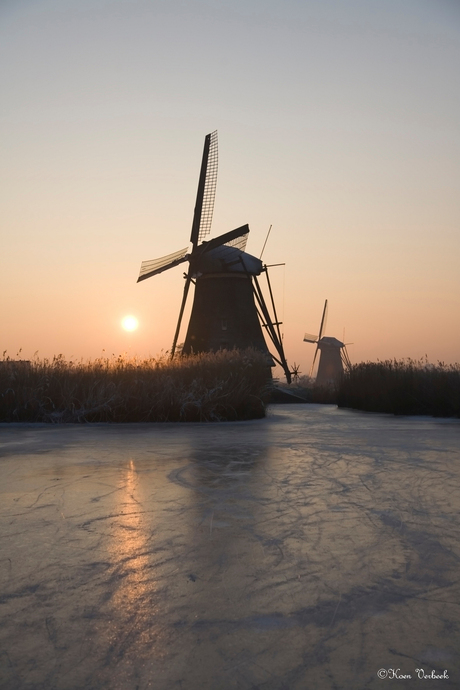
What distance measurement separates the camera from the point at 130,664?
2297 mm

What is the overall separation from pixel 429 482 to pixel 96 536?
126 inches

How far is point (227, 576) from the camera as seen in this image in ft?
10.7

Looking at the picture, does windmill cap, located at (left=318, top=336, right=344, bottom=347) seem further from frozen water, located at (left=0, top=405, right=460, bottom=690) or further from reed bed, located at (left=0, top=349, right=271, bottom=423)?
frozen water, located at (left=0, top=405, right=460, bottom=690)

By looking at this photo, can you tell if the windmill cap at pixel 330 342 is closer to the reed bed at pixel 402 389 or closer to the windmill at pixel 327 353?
the windmill at pixel 327 353

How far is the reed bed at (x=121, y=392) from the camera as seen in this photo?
43.3 feet

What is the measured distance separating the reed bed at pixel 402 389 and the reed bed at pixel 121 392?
5084 millimetres

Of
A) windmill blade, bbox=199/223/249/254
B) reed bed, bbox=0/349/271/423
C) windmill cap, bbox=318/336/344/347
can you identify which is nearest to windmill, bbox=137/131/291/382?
windmill blade, bbox=199/223/249/254

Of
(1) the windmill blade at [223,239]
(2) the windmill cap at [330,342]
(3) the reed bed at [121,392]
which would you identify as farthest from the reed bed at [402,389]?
(2) the windmill cap at [330,342]

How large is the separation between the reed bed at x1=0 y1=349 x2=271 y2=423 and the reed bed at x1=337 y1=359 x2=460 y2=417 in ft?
16.7

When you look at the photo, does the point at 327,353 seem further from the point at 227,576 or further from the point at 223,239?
the point at 227,576

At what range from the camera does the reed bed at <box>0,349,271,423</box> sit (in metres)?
13.2

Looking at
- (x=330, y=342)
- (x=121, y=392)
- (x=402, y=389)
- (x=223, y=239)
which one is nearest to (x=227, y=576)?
(x=121, y=392)

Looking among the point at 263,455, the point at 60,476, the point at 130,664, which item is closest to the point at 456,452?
the point at 263,455

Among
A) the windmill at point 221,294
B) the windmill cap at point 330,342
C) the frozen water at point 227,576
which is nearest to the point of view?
the frozen water at point 227,576
